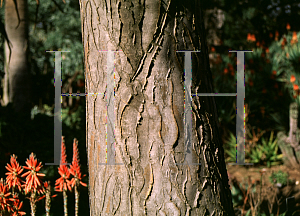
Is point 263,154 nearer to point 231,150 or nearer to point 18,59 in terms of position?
point 231,150

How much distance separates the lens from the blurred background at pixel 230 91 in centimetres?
362

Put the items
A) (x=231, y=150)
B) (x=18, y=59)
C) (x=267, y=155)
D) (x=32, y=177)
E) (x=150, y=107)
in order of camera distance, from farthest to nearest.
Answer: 1. (x=231, y=150)
2. (x=267, y=155)
3. (x=18, y=59)
4. (x=32, y=177)
5. (x=150, y=107)

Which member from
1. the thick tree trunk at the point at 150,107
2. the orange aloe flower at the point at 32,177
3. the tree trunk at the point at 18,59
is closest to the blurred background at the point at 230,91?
the tree trunk at the point at 18,59

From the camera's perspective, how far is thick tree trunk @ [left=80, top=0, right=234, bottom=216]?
148cm

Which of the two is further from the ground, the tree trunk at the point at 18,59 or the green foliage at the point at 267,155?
the tree trunk at the point at 18,59

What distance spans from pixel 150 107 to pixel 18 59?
3507mm

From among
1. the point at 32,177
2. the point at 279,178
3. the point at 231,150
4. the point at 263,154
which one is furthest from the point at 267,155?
the point at 32,177

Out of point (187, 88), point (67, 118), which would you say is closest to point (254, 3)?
point (67, 118)

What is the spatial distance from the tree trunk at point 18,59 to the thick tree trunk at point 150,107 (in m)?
3.16

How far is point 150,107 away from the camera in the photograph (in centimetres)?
148

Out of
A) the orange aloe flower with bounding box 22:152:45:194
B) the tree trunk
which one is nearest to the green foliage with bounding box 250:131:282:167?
the tree trunk

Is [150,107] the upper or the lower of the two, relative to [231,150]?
upper

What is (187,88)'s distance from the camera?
1.54m

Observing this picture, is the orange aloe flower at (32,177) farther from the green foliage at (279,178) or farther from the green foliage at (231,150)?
the green foliage at (231,150)
